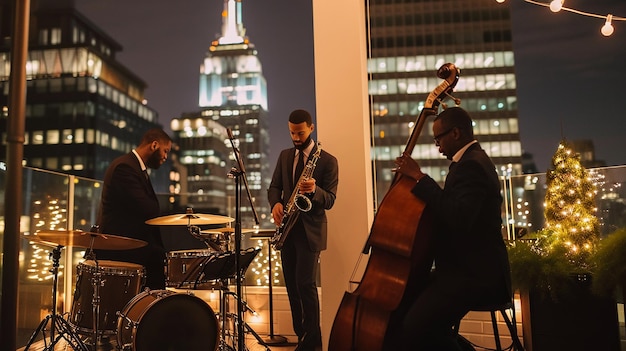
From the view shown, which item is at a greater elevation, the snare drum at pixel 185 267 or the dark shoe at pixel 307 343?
the snare drum at pixel 185 267

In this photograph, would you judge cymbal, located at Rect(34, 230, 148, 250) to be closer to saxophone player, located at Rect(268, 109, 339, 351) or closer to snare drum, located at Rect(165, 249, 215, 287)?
snare drum, located at Rect(165, 249, 215, 287)

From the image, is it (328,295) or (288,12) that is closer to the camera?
(328,295)

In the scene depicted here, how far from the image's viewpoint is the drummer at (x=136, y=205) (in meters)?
3.90

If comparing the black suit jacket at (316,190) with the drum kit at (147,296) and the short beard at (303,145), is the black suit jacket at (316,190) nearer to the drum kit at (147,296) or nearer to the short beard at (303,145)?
the short beard at (303,145)

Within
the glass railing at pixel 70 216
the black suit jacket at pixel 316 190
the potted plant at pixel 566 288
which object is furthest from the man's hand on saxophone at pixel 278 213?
the potted plant at pixel 566 288

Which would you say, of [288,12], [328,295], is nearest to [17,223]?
[328,295]

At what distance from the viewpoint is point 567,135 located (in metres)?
4.26

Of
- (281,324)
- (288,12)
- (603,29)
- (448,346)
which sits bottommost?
(281,324)

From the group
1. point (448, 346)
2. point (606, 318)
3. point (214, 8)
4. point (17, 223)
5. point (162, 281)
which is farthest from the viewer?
point (214, 8)

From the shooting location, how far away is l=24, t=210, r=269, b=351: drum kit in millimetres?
3336

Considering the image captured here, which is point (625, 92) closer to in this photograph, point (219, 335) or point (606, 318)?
point (606, 318)

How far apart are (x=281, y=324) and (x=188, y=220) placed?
1762 millimetres

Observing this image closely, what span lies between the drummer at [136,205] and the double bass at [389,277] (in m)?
1.93

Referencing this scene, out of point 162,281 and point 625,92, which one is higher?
point 625,92
